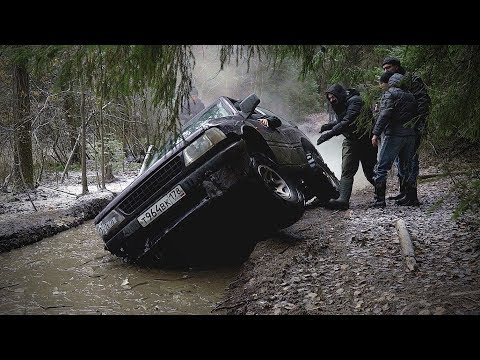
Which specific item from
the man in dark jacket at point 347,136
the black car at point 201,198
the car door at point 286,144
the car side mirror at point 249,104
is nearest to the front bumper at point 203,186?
the black car at point 201,198

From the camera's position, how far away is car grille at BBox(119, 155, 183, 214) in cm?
392

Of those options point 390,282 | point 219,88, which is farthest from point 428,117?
point 219,88

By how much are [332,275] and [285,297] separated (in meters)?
0.56

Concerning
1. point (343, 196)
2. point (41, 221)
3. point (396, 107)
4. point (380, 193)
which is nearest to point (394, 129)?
point (396, 107)

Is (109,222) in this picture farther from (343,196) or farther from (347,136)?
(347,136)

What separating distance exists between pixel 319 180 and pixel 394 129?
4.49 feet

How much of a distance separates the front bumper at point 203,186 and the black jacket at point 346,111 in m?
2.21

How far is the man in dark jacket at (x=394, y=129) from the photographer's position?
489 centimetres

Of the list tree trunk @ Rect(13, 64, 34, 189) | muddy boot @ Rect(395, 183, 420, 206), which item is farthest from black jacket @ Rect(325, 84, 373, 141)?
tree trunk @ Rect(13, 64, 34, 189)

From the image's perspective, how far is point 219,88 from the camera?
34.1 meters

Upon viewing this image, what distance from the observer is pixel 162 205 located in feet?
12.6

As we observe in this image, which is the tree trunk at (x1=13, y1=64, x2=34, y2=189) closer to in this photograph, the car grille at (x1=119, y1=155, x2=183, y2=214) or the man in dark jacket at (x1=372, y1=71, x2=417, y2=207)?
the car grille at (x1=119, y1=155, x2=183, y2=214)
